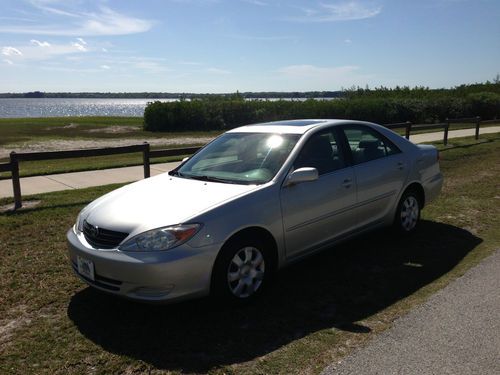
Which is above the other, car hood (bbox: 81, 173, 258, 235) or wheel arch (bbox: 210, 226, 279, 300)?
car hood (bbox: 81, 173, 258, 235)

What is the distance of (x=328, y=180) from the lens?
5.06m

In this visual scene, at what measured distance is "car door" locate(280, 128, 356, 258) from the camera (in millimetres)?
4633

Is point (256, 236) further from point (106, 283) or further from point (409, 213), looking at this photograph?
point (409, 213)

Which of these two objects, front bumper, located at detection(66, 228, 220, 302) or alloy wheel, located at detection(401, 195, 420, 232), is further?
alloy wheel, located at detection(401, 195, 420, 232)

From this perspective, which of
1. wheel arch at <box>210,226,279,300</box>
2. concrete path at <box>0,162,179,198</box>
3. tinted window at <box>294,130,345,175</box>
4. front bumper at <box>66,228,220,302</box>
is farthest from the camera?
concrete path at <box>0,162,179,198</box>

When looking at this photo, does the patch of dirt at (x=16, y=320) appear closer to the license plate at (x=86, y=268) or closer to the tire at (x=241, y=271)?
the license plate at (x=86, y=268)

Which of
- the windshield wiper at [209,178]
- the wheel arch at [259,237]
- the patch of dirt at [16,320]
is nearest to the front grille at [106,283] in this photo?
the patch of dirt at [16,320]

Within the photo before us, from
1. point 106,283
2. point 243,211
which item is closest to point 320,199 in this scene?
point 243,211

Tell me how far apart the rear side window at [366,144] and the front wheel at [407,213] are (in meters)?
0.61

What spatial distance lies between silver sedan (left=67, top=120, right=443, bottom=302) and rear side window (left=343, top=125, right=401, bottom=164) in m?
0.02

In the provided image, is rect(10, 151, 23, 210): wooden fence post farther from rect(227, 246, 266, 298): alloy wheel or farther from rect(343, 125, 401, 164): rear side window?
rect(343, 125, 401, 164): rear side window

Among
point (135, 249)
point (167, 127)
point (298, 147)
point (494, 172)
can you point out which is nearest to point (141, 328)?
point (135, 249)

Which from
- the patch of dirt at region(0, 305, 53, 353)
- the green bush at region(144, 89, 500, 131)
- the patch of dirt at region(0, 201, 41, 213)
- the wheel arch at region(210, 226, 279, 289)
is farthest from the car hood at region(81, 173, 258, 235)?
the green bush at region(144, 89, 500, 131)

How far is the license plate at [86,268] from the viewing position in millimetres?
4085
